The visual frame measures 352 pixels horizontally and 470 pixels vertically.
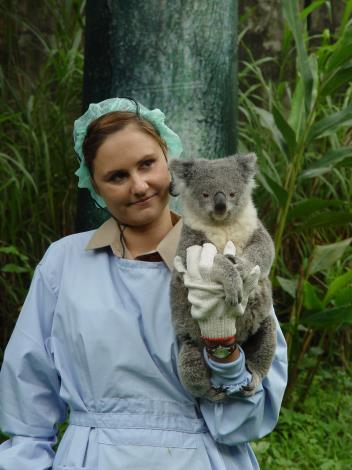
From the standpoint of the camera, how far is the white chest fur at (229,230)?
7.41 ft

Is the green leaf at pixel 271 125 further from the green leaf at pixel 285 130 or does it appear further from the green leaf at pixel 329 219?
the green leaf at pixel 329 219

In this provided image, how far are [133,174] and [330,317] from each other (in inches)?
79.5

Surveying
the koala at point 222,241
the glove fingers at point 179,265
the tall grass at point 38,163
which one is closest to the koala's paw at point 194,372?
the koala at point 222,241

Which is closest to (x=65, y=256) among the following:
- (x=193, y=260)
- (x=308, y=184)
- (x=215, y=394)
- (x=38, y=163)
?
(x=193, y=260)

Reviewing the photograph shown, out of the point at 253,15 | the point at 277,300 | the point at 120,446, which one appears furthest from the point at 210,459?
the point at 253,15

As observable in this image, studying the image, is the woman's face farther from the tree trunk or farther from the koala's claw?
the tree trunk

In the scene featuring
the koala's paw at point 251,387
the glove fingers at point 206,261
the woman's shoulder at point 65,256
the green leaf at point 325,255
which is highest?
the glove fingers at point 206,261

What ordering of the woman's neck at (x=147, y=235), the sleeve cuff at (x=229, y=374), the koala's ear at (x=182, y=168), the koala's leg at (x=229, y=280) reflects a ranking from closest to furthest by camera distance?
the koala's leg at (x=229, y=280) < the sleeve cuff at (x=229, y=374) < the koala's ear at (x=182, y=168) < the woman's neck at (x=147, y=235)

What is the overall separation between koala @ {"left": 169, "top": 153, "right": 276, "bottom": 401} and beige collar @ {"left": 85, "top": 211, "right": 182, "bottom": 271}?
7 centimetres

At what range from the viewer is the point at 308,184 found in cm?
498

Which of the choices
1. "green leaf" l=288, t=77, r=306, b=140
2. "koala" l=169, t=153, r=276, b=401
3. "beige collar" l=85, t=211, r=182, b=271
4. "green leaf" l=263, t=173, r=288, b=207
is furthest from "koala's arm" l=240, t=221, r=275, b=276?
"green leaf" l=288, t=77, r=306, b=140

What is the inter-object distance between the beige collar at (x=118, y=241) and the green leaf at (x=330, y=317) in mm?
1718

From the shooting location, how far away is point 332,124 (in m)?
3.90

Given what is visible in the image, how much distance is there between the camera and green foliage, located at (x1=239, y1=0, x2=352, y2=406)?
154 inches
